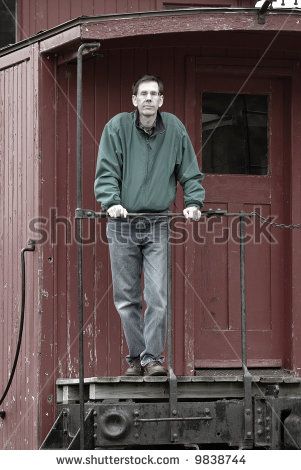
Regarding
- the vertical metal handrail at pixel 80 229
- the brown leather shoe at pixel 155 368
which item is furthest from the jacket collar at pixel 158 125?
the brown leather shoe at pixel 155 368

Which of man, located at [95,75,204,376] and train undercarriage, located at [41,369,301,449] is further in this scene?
man, located at [95,75,204,376]

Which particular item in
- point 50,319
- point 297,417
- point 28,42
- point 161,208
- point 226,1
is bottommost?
point 297,417

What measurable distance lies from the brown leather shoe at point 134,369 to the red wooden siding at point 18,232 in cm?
81

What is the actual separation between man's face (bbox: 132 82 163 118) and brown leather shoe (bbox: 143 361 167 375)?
171 centimetres

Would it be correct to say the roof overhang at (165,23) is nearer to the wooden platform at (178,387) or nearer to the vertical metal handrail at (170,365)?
the vertical metal handrail at (170,365)

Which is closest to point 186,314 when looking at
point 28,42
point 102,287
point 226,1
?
point 102,287

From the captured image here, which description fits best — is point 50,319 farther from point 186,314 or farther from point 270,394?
point 270,394

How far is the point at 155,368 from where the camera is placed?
812 centimetres

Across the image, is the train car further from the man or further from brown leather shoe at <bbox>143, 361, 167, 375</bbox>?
the man

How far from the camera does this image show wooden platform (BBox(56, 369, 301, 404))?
26.6ft

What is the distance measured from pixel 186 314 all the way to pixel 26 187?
1540 mm

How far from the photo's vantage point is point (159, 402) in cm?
815

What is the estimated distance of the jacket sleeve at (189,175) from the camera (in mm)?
8211

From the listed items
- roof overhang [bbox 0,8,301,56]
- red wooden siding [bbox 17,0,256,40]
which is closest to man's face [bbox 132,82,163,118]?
roof overhang [bbox 0,8,301,56]
